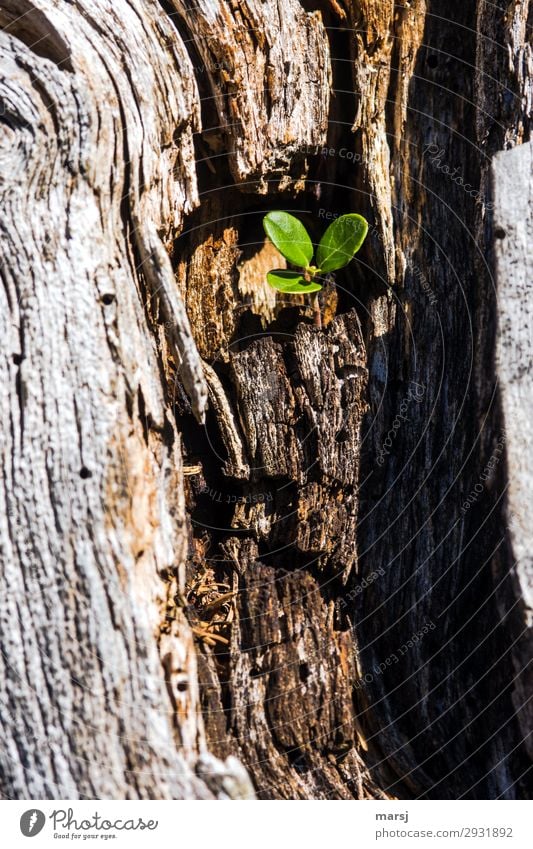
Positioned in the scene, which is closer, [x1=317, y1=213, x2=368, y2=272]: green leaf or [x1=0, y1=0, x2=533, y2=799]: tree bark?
[x1=0, y1=0, x2=533, y2=799]: tree bark

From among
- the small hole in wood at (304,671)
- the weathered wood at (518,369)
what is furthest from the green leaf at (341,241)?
the small hole in wood at (304,671)

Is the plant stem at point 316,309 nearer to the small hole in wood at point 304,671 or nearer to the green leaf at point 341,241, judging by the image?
the green leaf at point 341,241

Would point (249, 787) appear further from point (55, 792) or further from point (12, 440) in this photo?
point (12, 440)

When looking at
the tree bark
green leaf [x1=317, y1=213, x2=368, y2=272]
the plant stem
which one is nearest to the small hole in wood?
the tree bark

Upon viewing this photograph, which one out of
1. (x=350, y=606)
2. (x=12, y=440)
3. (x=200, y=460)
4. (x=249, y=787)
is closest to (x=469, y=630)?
(x=350, y=606)
